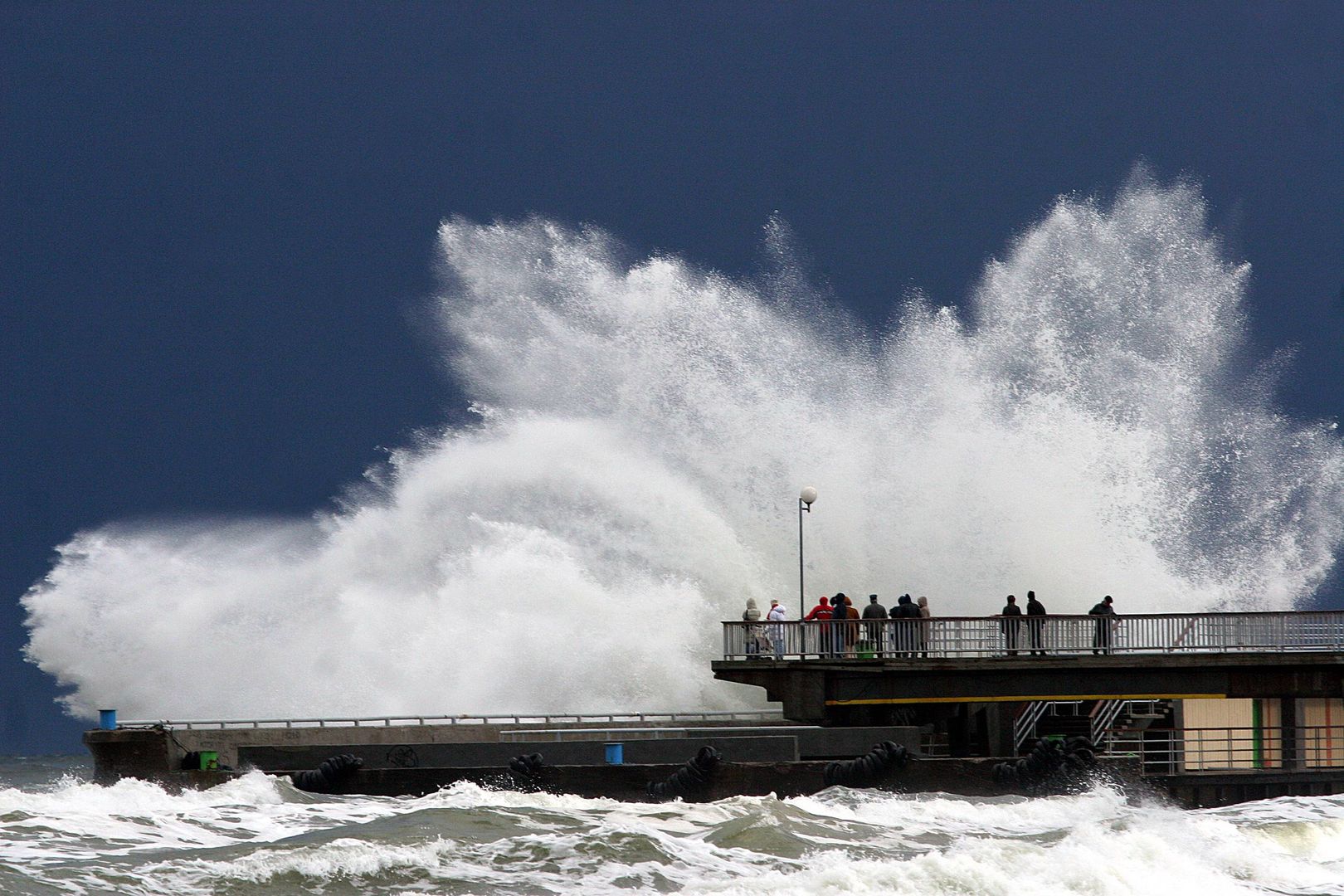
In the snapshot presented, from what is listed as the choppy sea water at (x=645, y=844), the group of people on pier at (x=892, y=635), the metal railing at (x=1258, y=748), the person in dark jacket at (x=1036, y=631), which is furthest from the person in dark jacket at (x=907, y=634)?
the choppy sea water at (x=645, y=844)

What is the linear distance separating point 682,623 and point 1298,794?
55.9 feet

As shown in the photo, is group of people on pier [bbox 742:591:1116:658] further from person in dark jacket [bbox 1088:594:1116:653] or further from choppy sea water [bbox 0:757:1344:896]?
choppy sea water [bbox 0:757:1344:896]

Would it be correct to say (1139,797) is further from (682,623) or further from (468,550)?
(468,550)

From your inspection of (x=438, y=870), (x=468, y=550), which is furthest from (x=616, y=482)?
(x=438, y=870)

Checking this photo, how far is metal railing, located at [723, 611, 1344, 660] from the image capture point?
25812 mm

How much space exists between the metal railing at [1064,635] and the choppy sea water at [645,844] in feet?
11.1

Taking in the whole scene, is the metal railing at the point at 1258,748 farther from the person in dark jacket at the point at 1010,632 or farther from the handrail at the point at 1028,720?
the person in dark jacket at the point at 1010,632

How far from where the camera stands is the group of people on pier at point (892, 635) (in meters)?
25.9

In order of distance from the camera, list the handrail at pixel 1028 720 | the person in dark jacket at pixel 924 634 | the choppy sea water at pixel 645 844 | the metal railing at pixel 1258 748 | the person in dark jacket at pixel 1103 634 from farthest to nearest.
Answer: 1. the handrail at pixel 1028 720
2. the person in dark jacket at pixel 924 634
3. the person in dark jacket at pixel 1103 634
4. the metal railing at pixel 1258 748
5. the choppy sea water at pixel 645 844

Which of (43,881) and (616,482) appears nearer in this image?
(43,881)

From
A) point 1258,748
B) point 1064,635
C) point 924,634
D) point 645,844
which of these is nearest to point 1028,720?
point 1064,635

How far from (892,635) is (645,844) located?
29.5ft

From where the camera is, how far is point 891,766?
22531mm

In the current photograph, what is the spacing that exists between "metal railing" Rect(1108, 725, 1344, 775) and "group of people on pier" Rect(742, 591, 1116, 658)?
192cm
